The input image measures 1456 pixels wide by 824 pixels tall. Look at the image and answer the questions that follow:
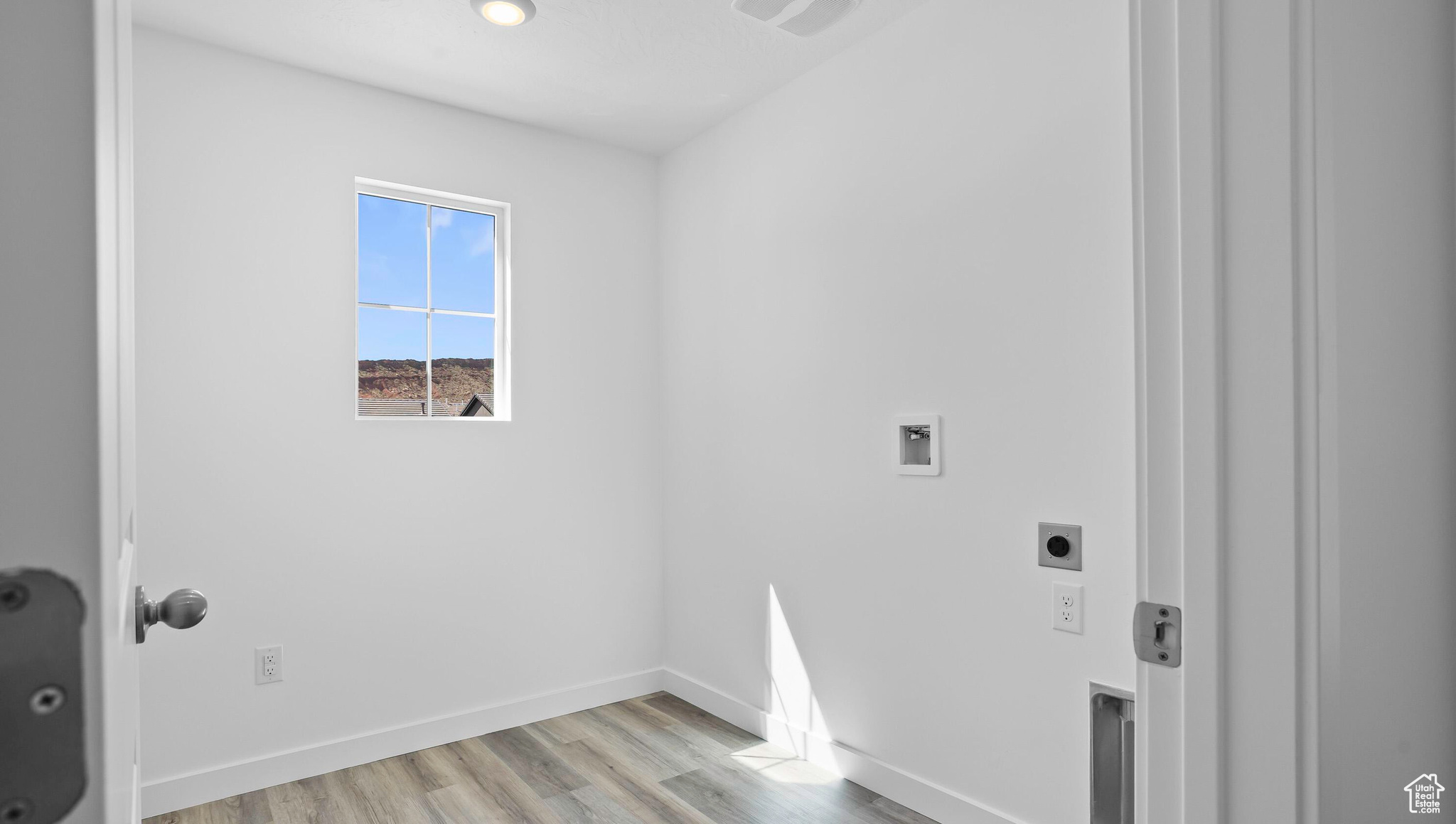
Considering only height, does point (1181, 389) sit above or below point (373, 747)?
above

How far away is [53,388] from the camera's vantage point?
29cm

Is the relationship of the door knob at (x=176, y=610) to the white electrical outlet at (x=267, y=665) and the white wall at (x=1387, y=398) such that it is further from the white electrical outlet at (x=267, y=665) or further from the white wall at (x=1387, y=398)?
the white electrical outlet at (x=267, y=665)

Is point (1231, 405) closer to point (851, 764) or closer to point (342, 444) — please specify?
point (851, 764)

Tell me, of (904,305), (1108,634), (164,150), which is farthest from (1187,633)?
(164,150)

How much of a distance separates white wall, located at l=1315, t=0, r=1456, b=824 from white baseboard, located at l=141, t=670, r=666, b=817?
2.86 metres

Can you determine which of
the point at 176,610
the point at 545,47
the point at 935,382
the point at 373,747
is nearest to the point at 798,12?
the point at 545,47

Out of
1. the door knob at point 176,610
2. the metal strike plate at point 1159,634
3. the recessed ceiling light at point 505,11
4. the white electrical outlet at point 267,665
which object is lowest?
the white electrical outlet at point 267,665

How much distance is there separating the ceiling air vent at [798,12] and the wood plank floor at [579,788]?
2426 mm

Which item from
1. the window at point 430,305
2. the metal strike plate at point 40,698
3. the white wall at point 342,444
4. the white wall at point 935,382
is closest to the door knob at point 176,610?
the metal strike plate at point 40,698

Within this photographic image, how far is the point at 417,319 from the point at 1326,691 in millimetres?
2968

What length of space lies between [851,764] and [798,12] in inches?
94.3

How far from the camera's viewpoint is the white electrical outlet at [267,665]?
2541 mm

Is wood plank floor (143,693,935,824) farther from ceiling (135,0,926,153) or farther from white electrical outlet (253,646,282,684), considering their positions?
ceiling (135,0,926,153)

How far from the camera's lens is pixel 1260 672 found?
70 centimetres
